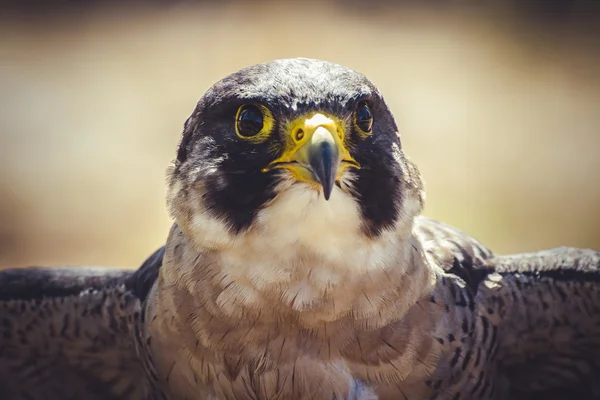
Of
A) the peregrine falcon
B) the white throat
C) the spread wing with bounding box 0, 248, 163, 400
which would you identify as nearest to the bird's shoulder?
the peregrine falcon

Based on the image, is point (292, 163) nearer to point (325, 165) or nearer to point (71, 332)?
point (325, 165)

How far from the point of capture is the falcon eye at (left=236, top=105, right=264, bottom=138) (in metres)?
2.86

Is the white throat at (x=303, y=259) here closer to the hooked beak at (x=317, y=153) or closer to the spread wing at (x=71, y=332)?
the hooked beak at (x=317, y=153)

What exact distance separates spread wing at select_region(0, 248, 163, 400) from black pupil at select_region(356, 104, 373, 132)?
122 cm

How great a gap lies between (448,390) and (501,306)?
17.5 inches

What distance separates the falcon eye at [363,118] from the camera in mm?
2930

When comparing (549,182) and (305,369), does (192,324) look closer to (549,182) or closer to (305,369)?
(305,369)

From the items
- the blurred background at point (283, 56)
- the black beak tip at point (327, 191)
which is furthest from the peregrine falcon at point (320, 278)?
the blurred background at point (283, 56)

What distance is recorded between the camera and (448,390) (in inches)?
129

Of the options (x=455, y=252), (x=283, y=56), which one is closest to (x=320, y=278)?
(x=455, y=252)

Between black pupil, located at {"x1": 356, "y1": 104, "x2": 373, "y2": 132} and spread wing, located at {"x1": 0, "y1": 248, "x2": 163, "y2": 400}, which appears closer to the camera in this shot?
black pupil, located at {"x1": 356, "y1": 104, "x2": 373, "y2": 132}

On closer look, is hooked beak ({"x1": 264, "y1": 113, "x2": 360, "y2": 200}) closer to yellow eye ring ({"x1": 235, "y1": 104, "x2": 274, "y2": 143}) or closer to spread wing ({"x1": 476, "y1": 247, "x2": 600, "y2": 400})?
yellow eye ring ({"x1": 235, "y1": 104, "x2": 274, "y2": 143})

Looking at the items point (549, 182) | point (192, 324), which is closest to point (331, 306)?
point (192, 324)

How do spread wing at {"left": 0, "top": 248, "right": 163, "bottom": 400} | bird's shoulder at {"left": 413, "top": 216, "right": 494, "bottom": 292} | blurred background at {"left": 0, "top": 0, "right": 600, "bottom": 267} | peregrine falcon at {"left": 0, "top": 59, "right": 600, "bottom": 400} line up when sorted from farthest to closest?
blurred background at {"left": 0, "top": 0, "right": 600, "bottom": 267}
spread wing at {"left": 0, "top": 248, "right": 163, "bottom": 400}
bird's shoulder at {"left": 413, "top": 216, "right": 494, "bottom": 292}
peregrine falcon at {"left": 0, "top": 59, "right": 600, "bottom": 400}
